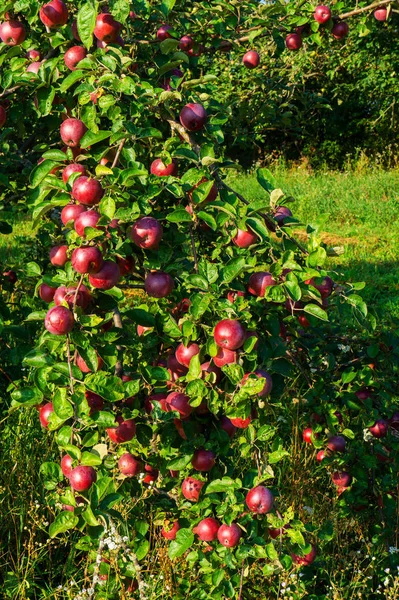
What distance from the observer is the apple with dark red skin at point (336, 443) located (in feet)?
6.99

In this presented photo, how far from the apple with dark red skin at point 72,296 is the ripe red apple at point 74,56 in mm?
526

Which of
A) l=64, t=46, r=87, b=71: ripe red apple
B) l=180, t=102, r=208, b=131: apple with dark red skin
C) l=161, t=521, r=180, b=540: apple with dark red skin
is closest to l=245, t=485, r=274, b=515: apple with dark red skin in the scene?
l=161, t=521, r=180, b=540: apple with dark red skin

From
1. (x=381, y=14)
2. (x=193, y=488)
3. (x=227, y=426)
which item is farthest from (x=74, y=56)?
(x=381, y=14)

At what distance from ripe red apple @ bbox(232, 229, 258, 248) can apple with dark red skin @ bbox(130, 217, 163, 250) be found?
15cm

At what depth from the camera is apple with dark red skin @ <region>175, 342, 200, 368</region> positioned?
149 centimetres

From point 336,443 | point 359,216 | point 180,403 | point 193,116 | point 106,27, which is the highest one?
point 106,27

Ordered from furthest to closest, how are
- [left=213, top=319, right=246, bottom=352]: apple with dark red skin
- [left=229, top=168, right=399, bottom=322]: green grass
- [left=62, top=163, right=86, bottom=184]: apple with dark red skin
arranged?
[left=229, top=168, right=399, bottom=322]: green grass, [left=62, top=163, right=86, bottom=184]: apple with dark red skin, [left=213, top=319, right=246, bottom=352]: apple with dark red skin

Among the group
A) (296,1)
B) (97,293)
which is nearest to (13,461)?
(97,293)

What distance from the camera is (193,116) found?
5.20 ft

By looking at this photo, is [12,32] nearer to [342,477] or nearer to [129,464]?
[129,464]

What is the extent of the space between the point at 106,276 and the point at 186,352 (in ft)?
0.75

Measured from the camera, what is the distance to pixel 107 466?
1582mm

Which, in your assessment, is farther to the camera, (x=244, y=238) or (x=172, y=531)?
(x=172, y=531)

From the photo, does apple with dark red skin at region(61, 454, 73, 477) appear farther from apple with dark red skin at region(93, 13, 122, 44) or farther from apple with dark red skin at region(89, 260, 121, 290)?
apple with dark red skin at region(93, 13, 122, 44)
